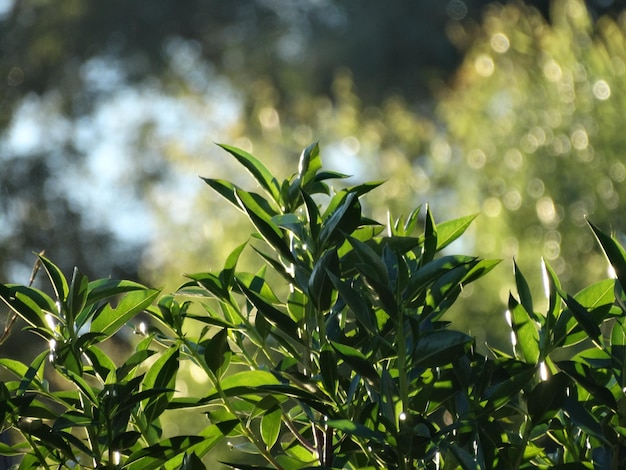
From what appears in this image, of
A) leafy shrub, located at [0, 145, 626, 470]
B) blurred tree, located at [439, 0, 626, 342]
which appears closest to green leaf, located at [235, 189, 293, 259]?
leafy shrub, located at [0, 145, 626, 470]

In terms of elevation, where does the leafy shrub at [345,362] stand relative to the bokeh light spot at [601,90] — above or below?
below

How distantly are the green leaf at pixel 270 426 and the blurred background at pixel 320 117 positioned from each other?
101 inches

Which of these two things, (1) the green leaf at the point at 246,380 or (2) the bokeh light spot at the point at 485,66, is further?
(2) the bokeh light spot at the point at 485,66

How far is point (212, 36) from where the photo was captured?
8.20 meters

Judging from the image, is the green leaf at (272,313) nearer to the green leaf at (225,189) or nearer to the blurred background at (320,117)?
the green leaf at (225,189)

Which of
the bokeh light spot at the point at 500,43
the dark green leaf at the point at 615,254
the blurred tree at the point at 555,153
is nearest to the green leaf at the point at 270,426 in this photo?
the dark green leaf at the point at 615,254

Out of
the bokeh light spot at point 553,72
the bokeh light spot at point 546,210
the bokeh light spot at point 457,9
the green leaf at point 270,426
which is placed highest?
the bokeh light spot at point 457,9

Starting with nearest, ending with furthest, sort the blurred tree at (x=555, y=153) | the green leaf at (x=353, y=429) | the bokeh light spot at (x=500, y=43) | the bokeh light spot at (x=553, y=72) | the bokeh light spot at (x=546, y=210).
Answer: the green leaf at (x=353, y=429)
the blurred tree at (x=555, y=153)
the bokeh light spot at (x=546, y=210)
the bokeh light spot at (x=553, y=72)
the bokeh light spot at (x=500, y=43)

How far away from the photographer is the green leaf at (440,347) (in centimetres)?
22

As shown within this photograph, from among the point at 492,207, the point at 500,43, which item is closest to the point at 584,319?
the point at 492,207

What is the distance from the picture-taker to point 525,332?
243 millimetres

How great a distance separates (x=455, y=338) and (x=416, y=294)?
0.02 meters

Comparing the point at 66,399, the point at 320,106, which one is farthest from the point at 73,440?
the point at 320,106

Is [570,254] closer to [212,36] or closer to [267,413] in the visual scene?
[267,413]
